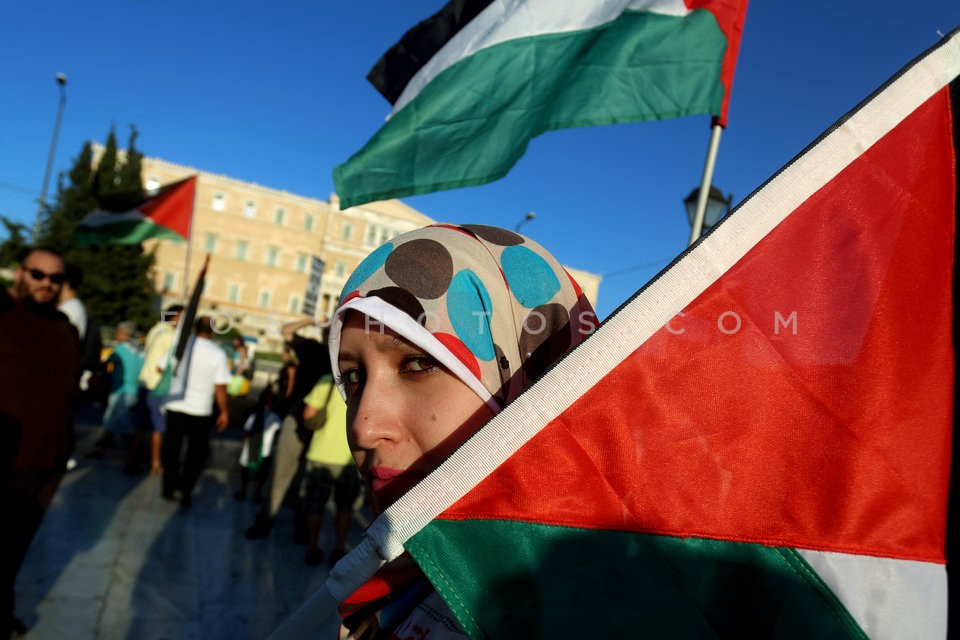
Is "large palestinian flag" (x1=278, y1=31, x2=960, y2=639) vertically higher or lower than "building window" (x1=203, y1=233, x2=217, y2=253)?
lower

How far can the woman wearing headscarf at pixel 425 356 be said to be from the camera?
1043 mm

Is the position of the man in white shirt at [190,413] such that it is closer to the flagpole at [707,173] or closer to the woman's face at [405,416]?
the flagpole at [707,173]

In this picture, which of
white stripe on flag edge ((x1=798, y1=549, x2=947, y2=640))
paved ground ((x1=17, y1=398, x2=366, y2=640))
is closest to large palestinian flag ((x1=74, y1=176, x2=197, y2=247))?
paved ground ((x1=17, y1=398, x2=366, y2=640))

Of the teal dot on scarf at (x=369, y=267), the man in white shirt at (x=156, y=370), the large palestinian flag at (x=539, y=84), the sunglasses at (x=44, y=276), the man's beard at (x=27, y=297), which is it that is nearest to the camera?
the teal dot on scarf at (x=369, y=267)

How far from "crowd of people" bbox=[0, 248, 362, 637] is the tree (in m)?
30.2

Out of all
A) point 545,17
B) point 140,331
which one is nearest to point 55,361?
point 545,17

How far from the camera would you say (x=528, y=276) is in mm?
1211

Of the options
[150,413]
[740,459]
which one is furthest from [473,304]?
[150,413]

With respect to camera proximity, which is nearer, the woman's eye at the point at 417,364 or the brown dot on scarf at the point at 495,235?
the woman's eye at the point at 417,364

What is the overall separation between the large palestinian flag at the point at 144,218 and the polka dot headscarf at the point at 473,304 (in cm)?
748

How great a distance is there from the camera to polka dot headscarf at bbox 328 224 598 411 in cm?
107

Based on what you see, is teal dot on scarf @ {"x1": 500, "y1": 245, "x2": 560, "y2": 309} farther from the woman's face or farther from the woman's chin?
the woman's chin

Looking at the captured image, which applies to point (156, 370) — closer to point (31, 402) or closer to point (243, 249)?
point (31, 402)

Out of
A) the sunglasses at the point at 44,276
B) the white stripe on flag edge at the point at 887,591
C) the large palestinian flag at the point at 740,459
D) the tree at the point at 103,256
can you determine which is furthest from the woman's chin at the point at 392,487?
the tree at the point at 103,256
